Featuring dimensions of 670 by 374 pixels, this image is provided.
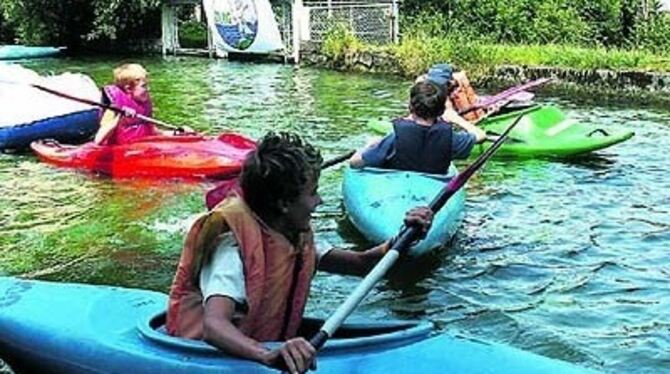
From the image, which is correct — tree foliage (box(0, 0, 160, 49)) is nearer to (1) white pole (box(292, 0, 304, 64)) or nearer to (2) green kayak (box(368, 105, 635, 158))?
(1) white pole (box(292, 0, 304, 64))

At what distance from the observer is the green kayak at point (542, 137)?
32.2 ft

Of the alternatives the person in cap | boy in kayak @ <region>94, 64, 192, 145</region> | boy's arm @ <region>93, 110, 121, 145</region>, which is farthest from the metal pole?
boy's arm @ <region>93, 110, 121, 145</region>

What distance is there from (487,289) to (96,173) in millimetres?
4256

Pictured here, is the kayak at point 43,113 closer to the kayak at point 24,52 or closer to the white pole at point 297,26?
the white pole at point 297,26

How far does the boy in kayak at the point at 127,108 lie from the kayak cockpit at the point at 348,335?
5159 mm

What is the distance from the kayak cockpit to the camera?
146 inches

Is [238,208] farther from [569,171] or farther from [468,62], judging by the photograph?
[468,62]

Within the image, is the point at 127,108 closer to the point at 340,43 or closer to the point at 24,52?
the point at 340,43

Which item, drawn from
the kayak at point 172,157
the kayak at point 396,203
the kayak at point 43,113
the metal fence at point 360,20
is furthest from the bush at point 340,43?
the kayak at point 396,203

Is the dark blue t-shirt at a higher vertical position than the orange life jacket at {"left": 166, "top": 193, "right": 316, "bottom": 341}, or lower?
lower

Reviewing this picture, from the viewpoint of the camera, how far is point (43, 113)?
36.3ft

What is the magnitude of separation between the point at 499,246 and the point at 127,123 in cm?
362

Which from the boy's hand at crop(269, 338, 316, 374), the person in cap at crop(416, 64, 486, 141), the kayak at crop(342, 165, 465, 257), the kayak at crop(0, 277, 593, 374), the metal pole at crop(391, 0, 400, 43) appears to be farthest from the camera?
the metal pole at crop(391, 0, 400, 43)

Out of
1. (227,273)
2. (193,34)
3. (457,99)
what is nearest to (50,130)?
(457,99)
